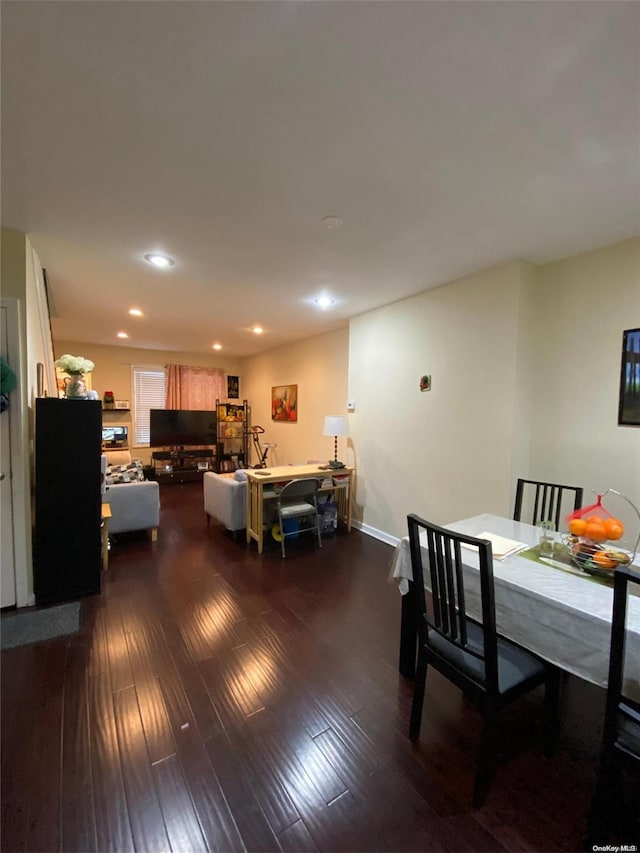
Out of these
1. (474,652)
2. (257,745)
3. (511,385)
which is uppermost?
(511,385)

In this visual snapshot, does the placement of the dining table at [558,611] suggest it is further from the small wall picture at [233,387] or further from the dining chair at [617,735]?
the small wall picture at [233,387]

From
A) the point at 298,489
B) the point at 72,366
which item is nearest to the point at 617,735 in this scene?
the point at 298,489

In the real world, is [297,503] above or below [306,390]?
below

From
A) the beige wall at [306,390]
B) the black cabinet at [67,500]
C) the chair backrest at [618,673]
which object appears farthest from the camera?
the beige wall at [306,390]

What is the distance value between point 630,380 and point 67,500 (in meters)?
4.19

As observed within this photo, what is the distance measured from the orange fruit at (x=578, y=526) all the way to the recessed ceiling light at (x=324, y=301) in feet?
9.68

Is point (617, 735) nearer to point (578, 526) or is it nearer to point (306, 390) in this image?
point (578, 526)

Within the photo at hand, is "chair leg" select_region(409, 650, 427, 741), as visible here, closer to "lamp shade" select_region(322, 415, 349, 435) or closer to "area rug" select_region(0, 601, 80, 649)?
"area rug" select_region(0, 601, 80, 649)

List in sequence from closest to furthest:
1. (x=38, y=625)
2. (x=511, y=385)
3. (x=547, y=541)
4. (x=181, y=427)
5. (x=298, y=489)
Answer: (x=547, y=541) < (x=38, y=625) < (x=511, y=385) < (x=298, y=489) < (x=181, y=427)

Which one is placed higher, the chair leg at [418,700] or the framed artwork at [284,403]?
the framed artwork at [284,403]

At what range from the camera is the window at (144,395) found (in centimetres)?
700

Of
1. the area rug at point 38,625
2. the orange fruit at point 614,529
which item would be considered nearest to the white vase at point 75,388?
the area rug at point 38,625

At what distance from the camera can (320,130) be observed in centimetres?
150

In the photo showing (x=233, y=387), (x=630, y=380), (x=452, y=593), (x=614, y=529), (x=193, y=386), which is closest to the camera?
(x=452, y=593)
